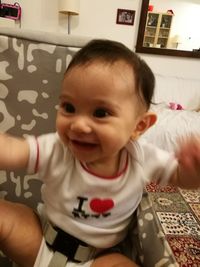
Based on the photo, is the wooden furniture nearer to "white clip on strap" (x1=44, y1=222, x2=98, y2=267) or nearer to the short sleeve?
the short sleeve

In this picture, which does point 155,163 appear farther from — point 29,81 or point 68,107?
point 29,81

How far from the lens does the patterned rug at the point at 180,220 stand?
54.1 inches

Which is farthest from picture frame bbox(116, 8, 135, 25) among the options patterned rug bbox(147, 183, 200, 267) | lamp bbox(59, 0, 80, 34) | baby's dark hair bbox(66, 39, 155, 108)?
baby's dark hair bbox(66, 39, 155, 108)

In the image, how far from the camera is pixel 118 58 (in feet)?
1.73

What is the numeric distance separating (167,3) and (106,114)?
2.56 metres

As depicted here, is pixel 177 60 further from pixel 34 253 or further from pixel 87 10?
pixel 34 253

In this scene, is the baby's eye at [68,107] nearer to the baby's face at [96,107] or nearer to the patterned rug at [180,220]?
the baby's face at [96,107]

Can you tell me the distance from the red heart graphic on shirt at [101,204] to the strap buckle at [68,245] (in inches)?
2.9

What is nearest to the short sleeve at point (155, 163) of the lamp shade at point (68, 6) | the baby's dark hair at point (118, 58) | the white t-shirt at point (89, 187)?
the white t-shirt at point (89, 187)

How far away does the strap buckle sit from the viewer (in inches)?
23.4

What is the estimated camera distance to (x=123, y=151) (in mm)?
631

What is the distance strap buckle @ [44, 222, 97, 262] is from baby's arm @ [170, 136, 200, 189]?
235 millimetres

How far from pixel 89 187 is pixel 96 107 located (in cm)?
17

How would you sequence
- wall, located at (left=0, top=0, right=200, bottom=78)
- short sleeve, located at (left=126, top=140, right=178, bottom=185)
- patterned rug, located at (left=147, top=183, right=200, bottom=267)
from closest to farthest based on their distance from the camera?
short sleeve, located at (left=126, top=140, right=178, bottom=185)
patterned rug, located at (left=147, top=183, right=200, bottom=267)
wall, located at (left=0, top=0, right=200, bottom=78)
